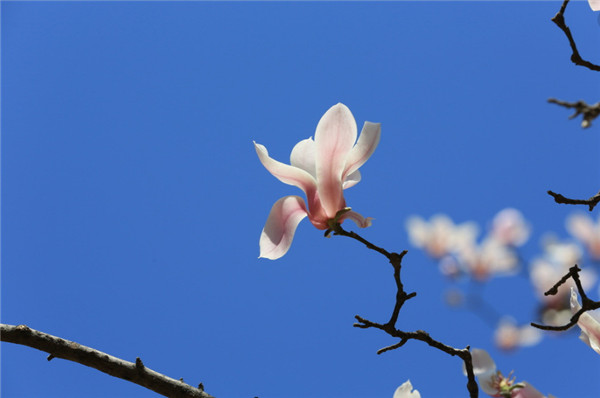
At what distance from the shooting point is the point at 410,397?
3.12 feet

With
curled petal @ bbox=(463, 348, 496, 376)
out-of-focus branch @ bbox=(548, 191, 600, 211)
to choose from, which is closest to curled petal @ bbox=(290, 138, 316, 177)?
out-of-focus branch @ bbox=(548, 191, 600, 211)

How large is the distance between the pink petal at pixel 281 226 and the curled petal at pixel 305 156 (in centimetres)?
5

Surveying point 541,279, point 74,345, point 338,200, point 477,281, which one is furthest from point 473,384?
point 477,281

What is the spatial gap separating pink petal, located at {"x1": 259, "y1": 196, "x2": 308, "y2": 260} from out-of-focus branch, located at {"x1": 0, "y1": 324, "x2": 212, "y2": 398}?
284 millimetres

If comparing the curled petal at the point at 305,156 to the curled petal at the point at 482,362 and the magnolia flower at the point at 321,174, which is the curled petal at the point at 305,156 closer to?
the magnolia flower at the point at 321,174

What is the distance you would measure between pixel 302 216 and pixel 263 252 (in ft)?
0.30

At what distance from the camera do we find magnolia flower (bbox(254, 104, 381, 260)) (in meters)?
0.83

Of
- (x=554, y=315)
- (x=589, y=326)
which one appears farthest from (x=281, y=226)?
(x=554, y=315)

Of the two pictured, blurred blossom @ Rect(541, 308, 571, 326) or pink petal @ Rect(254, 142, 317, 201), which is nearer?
pink petal @ Rect(254, 142, 317, 201)

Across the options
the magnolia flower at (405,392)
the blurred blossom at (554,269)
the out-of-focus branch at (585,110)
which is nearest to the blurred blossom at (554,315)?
the blurred blossom at (554,269)

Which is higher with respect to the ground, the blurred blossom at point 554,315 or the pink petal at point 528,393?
the blurred blossom at point 554,315

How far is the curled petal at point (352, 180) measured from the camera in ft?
2.92

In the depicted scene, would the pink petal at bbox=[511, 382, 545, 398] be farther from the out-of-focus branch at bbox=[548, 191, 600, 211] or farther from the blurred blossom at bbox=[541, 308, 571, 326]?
the blurred blossom at bbox=[541, 308, 571, 326]

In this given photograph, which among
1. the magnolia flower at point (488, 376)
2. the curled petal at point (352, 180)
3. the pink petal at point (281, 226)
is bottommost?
the magnolia flower at point (488, 376)
